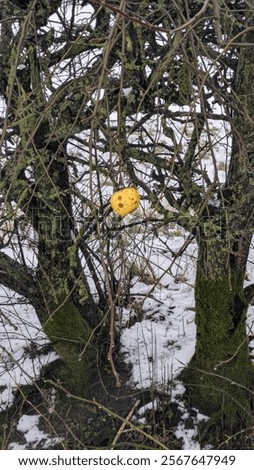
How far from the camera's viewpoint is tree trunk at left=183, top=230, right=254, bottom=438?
2410mm

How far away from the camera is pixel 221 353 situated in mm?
2533

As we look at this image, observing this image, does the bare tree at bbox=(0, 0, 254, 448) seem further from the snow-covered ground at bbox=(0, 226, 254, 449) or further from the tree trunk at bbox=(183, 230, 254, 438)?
the snow-covered ground at bbox=(0, 226, 254, 449)

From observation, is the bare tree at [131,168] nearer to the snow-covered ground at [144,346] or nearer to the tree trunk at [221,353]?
the tree trunk at [221,353]

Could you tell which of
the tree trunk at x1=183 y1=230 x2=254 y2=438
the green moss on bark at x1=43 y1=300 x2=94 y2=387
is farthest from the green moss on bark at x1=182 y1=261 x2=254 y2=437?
the green moss on bark at x1=43 y1=300 x2=94 y2=387

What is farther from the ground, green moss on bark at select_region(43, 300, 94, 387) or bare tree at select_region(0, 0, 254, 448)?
bare tree at select_region(0, 0, 254, 448)

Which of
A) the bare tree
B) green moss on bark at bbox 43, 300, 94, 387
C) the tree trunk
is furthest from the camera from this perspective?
green moss on bark at bbox 43, 300, 94, 387

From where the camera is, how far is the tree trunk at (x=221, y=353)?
7.91ft

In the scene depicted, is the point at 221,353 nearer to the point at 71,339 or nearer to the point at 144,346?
the point at 144,346

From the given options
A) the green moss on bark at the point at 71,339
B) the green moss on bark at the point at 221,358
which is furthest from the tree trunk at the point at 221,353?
the green moss on bark at the point at 71,339

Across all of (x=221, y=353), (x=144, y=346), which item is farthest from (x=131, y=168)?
(x=144, y=346)

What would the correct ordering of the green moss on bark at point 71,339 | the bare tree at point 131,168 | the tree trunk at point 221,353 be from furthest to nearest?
the green moss on bark at point 71,339
the tree trunk at point 221,353
the bare tree at point 131,168

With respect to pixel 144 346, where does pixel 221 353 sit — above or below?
below
